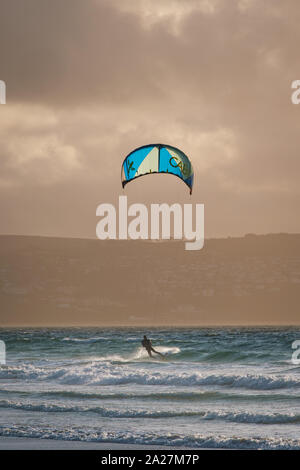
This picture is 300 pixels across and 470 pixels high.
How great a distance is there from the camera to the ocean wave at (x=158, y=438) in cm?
1312

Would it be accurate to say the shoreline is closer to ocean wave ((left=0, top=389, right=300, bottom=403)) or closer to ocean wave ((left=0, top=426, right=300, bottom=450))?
ocean wave ((left=0, top=426, right=300, bottom=450))

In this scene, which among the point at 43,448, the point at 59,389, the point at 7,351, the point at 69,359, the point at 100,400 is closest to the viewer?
the point at 43,448

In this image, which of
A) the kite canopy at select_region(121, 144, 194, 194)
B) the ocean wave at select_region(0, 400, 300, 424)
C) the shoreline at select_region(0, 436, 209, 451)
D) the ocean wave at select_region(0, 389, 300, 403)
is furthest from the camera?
the kite canopy at select_region(121, 144, 194, 194)

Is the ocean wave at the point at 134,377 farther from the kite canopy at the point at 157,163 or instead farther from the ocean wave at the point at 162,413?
the kite canopy at the point at 157,163

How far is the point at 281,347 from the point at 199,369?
10.1 meters

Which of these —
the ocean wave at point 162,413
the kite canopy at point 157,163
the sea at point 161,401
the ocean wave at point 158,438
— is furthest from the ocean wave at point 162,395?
the kite canopy at point 157,163

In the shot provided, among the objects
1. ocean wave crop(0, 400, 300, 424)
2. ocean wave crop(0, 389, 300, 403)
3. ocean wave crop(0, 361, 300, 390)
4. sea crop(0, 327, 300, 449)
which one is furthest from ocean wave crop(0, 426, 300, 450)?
ocean wave crop(0, 361, 300, 390)

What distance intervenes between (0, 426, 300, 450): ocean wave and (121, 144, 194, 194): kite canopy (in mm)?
11530

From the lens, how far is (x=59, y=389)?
21.4 m

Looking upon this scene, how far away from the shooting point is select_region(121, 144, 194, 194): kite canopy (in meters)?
24.7

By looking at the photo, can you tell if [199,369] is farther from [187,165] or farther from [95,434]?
[95,434]

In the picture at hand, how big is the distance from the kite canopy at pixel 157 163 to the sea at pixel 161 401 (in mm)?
6344

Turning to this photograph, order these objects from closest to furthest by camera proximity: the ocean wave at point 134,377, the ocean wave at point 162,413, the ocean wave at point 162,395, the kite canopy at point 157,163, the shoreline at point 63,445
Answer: the shoreline at point 63,445 → the ocean wave at point 162,413 → the ocean wave at point 162,395 → the ocean wave at point 134,377 → the kite canopy at point 157,163
